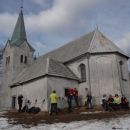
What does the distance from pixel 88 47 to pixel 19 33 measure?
16.0m

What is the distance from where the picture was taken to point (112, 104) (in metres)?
18.3

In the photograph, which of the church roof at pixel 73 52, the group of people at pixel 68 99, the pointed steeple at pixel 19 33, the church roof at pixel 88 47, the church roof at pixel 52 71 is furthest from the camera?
the pointed steeple at pixel 19 33

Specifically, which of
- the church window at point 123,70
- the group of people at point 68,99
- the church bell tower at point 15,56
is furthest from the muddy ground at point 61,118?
the church bell tower at point 15,56

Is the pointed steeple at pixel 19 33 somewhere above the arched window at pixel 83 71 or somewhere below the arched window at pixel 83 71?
above

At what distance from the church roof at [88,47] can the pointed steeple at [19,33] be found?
8495mm

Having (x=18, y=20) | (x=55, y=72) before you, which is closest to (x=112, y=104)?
(x=55, y=72)

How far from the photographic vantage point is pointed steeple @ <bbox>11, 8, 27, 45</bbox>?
126ft

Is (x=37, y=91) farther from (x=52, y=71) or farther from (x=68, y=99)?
(x=68, y=99)

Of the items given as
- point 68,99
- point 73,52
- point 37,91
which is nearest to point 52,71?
point 37,91

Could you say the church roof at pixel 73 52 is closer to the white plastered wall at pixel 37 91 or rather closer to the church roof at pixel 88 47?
the church roof at pixel 88 47

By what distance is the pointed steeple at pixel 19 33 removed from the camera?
38.5 m

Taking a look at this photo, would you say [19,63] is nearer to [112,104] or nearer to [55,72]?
[55,72]

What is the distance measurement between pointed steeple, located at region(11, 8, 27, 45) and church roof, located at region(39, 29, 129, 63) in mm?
8495

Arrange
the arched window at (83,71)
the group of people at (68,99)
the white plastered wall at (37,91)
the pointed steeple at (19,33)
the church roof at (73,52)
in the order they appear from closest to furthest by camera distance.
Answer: the group of people at (68,99), the white plastered wall at (37,91), the church roof at (73,52), the arched window at (83,71), the pointed steeple at (19,33)
